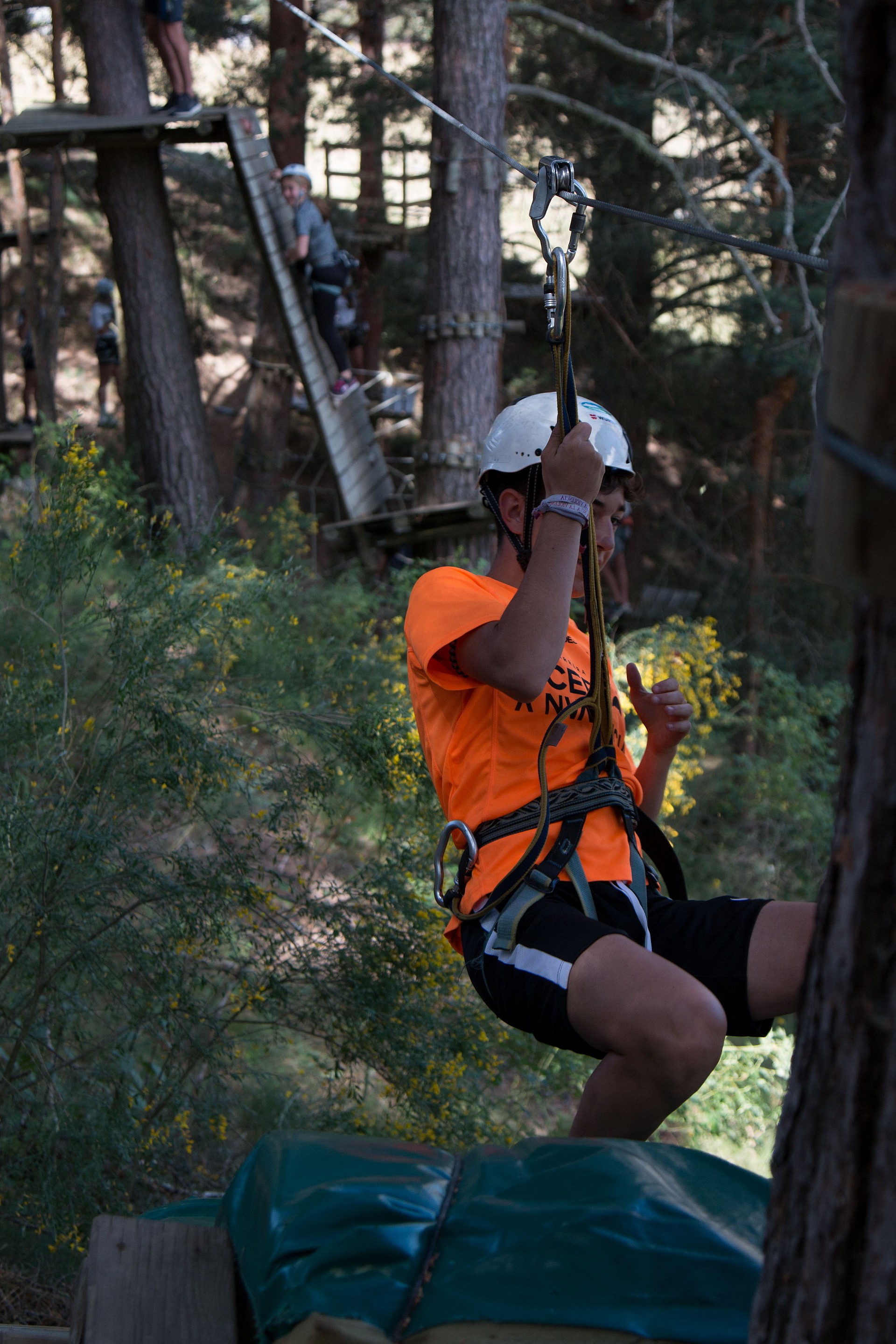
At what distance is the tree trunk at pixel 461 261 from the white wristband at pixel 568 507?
6.34 m

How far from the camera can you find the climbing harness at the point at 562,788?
2.31 m

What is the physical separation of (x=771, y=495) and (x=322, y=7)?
31.4ft

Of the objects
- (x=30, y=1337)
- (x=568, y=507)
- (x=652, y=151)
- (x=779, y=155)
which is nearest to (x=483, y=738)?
(x=568, y=507)

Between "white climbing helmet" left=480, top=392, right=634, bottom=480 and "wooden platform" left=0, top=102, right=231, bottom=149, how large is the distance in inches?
288

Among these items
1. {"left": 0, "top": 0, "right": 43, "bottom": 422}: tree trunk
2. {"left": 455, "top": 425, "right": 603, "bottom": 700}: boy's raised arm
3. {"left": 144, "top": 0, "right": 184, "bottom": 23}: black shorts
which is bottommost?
{"left": 455, "top": 425, "right": 603, "bottom": 700}: boy's raised arm

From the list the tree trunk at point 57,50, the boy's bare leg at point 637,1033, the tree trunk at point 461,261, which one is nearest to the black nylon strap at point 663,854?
the boy's bare leg at point 637,1033

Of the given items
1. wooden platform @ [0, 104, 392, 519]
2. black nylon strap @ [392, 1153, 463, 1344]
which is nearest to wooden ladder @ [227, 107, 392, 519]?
wooden platform @ [0, 104, 392, 519]

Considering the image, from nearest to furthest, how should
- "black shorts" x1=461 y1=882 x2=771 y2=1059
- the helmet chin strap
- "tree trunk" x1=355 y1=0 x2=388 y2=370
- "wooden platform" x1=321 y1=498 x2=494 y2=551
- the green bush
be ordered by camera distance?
"black shorts" x1=461 y1=882 x2=771 y2=1059 < the helmet chin strap < the green bush < "wooden platform" x1=321 y1=498 x2=494 y2=551 < "tree trunk" x1=355 y1=0 x2=388 y2=370

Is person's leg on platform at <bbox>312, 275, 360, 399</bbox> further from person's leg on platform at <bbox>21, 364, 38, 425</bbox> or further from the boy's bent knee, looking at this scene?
the boy's bent knee

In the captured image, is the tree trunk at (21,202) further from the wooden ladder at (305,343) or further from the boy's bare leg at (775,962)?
the boy's bare leg at (775,962)

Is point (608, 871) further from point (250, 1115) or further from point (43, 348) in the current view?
point (43, 348)

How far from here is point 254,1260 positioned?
166 cm

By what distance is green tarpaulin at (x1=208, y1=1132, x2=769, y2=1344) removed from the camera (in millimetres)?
1461

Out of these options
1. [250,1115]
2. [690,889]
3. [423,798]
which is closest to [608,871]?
[423,798]
